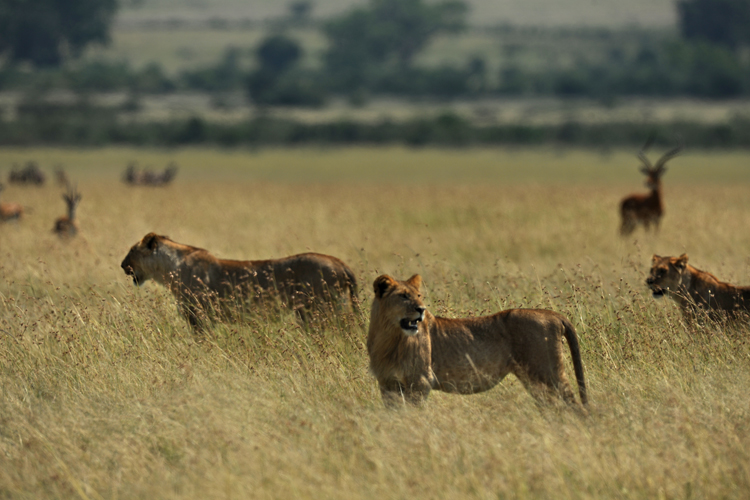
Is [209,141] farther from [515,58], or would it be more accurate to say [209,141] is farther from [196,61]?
[515,58]

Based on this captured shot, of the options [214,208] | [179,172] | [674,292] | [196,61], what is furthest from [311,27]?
[674,292]

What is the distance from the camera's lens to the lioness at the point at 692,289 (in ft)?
24.0

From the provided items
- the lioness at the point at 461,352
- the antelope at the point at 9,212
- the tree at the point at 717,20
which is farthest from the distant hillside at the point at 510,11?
the lioness at the point at 461,352

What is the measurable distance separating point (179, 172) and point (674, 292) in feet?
113

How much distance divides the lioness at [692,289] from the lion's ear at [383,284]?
2.88m

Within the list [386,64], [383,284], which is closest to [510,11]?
[386,64]

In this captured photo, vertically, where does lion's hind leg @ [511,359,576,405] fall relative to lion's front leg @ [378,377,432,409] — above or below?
above

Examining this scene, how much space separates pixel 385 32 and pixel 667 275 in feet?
423

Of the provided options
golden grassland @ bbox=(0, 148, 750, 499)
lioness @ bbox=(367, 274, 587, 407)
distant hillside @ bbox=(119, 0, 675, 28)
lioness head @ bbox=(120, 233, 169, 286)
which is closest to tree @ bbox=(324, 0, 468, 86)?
distant hillside @ bbox=(119, 0, 675, 28)

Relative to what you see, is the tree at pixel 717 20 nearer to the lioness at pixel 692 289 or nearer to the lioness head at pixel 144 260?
the lioness at pixel 692 289

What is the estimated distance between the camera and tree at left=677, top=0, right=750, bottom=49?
130 metres

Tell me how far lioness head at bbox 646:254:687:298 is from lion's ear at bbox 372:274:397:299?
9.59 ft

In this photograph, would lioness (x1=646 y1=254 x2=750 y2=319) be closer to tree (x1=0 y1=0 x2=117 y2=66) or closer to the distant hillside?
tree (x1=0 y1=0 x2=117 y2=66)

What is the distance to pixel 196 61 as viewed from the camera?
415ft
